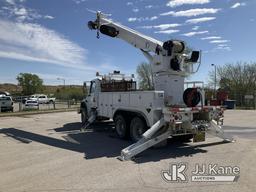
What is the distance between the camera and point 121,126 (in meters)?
12.5

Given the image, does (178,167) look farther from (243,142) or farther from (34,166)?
(243,142)

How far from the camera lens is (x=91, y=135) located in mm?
13500

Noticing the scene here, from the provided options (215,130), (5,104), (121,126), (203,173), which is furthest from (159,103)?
(5,104)

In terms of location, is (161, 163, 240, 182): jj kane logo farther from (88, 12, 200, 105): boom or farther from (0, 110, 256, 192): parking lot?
(88, 12, 200, 105): boom

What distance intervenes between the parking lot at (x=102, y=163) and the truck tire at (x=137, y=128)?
384 mm

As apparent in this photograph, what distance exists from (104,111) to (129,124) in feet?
7.75

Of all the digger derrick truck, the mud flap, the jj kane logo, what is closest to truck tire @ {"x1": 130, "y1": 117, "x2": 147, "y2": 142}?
the digger derrick truck

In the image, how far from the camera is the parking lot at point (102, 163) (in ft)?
21.1

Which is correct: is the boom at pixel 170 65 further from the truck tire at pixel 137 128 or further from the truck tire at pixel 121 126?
the truck tire at pixel 121 126

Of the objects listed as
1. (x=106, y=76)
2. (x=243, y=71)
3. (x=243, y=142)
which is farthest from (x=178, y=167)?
(x=243, y=71)

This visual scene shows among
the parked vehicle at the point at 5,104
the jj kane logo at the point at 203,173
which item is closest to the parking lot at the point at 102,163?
the jj kane logo at the point at 203,173

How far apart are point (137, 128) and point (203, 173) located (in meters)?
4.37

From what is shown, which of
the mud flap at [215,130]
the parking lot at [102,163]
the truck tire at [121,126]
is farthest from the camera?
the truck tire at [121,126]

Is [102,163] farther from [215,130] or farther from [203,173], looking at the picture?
[215,130]
